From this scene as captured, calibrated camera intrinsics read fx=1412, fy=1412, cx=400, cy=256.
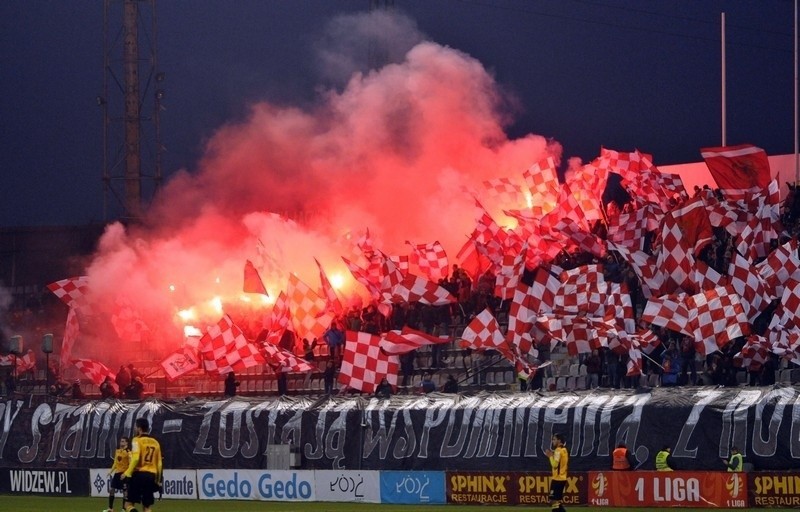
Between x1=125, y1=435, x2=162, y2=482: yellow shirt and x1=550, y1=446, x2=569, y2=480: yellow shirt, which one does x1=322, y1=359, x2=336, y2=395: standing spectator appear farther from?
x1=125, y1=435, x2=162, y2=482: yellow shirt

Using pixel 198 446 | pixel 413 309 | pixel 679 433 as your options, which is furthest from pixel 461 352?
pixel 679 433

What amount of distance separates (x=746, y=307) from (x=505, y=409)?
772cm

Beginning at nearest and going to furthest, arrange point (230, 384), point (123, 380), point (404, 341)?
1. point (404, 341)
2. point (230, 384)
3. point (123, 380)

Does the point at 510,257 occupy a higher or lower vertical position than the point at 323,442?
higher

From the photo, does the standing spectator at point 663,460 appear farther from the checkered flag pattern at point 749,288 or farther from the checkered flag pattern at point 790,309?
the checkered flag pattern at point 749,288

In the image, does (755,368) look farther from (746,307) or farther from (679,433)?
(679,433)

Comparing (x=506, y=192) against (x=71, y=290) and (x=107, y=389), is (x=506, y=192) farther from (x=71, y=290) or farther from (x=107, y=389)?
(x=71, y=290)

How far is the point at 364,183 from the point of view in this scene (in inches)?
2324

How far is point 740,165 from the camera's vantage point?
1722 inches

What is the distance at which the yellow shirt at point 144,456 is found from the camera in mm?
25281

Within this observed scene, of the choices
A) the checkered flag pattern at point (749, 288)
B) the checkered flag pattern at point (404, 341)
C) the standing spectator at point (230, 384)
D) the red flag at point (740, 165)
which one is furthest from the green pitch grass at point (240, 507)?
the red flag at point (740, 165)

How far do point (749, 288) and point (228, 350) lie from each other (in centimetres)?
1649

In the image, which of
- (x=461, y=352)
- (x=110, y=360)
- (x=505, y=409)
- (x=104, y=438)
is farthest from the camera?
(x=110, y=360)

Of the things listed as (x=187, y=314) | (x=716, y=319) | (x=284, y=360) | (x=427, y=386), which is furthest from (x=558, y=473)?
(x=187, y=314)
